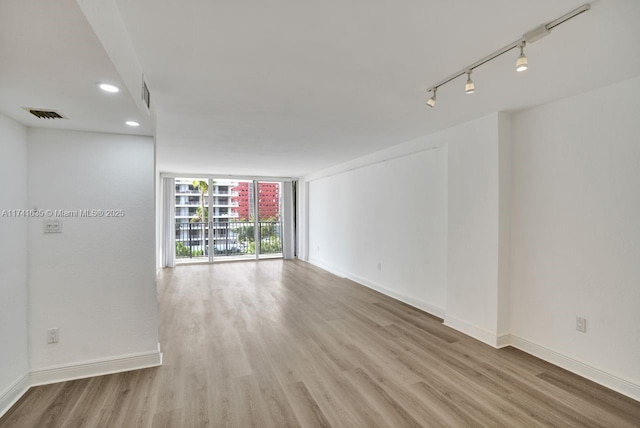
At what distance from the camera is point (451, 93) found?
2.49 metres

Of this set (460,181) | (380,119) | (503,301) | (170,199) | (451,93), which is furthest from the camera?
(170,199)

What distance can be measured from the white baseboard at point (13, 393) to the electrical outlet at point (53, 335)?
27 centimetres

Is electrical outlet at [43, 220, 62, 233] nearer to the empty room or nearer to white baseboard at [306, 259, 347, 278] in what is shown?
the empty room

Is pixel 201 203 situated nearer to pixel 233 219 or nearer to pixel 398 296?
pixel 233 219

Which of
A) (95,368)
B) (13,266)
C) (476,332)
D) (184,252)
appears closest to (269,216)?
(184,252)

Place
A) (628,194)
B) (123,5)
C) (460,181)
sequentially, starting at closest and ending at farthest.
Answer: (123,5) < (628,194) < (460,181)

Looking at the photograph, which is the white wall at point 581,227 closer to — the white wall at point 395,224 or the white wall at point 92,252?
the white wall at point 395,224

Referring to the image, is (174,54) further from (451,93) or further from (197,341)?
(197,341)

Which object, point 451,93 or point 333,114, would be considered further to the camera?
point 333,114

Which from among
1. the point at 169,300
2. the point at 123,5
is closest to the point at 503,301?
the point at 123,5

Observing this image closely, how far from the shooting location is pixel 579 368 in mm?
2482

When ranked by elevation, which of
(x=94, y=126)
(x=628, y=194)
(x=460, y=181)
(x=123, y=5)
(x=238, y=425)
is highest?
(x=123, y=5)

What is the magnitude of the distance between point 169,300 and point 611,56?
5.50 metres

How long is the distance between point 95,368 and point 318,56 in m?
3.00
